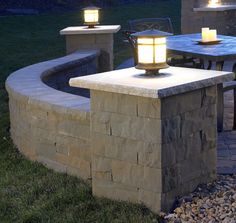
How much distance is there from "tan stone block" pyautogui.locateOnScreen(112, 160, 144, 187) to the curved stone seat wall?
37 centimetres

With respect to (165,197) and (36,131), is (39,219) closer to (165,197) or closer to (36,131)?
(165,197)

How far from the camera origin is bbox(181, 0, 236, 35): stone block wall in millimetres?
10609

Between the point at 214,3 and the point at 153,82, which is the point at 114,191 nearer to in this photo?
the point at 153,82

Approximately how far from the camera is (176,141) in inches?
141

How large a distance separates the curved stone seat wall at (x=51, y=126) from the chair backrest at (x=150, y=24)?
2695 millimetres

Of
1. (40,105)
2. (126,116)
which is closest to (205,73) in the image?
(126,116)

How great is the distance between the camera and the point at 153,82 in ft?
11.7

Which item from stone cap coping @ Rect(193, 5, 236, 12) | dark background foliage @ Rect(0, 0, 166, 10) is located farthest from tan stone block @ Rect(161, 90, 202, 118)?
dark background foliage @ Rect(0, 0, 166, 10)

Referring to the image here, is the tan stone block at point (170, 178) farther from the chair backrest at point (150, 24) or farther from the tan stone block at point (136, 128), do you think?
the chair backrest at point (150, 24)

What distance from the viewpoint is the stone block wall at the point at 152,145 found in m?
3.50

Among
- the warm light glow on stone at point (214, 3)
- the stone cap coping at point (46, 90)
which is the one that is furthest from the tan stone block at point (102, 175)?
the warm light glow on stone at point (214, 3)

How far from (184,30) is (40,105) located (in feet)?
24.5

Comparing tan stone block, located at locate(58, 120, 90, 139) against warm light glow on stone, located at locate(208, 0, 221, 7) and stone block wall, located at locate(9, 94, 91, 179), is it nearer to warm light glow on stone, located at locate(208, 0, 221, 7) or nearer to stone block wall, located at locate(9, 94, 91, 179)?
stone block wall, located at locate(9, 94, 91, 179)

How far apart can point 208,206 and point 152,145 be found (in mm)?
505
